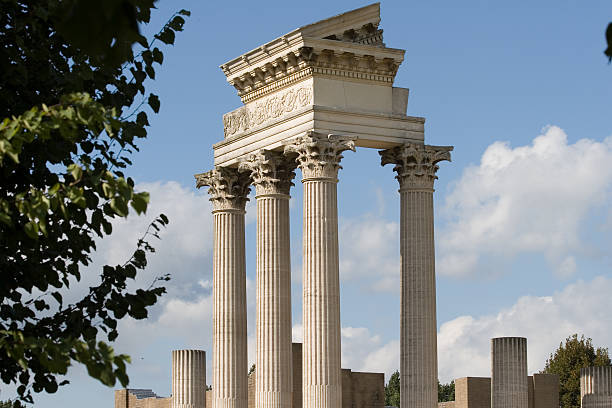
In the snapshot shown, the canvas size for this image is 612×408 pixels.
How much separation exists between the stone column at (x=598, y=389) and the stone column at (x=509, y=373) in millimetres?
3415

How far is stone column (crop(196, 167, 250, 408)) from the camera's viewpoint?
5612 cm

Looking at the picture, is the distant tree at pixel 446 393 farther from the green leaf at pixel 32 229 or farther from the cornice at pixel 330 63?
the green leaf at pixel 32 229

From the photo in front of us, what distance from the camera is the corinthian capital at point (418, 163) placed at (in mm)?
53559

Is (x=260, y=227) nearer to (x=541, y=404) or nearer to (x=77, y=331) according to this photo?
(x=541, y=404)

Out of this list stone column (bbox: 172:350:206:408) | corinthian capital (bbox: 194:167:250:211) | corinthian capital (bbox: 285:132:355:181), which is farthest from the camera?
corinthian capital (bbox: 194:167:250:211)

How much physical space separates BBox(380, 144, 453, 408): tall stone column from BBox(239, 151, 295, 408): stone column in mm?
4888

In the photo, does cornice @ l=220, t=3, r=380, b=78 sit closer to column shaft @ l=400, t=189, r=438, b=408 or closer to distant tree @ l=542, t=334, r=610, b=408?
column shaft @ l=400, t=189, r=438, b=408

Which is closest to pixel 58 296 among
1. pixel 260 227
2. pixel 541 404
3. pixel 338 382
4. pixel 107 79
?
pixel 107 79

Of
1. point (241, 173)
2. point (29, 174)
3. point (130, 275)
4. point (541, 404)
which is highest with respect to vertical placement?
point (241, 173)

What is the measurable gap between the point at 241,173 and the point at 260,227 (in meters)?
4.21

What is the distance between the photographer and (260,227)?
54.8m

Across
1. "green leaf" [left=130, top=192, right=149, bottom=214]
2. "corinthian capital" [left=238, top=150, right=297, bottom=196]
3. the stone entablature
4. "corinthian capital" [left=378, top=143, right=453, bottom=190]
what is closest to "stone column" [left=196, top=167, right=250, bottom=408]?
"corinthian capital" [left=238, top=150, right=297, bottom=196]

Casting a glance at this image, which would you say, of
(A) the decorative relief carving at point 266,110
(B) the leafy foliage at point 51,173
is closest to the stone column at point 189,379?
(A) the decorative relief carving at point 266,110

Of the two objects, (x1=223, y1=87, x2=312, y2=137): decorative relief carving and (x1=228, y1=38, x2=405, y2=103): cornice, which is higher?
(x1=228, y1=38, x2=405, y2=103): cornice
